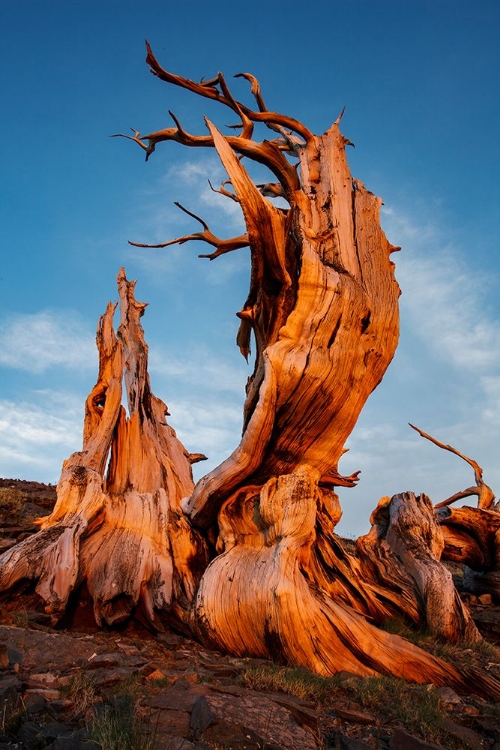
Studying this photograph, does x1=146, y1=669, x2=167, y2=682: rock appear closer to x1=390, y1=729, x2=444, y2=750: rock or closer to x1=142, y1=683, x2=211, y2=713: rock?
x1=142, y1=683, x2=211, y2=713: rock

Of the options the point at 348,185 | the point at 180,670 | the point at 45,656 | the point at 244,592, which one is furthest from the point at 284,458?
the point at 348,185

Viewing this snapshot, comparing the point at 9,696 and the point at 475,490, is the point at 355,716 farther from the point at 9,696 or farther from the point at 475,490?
the point at 475,490

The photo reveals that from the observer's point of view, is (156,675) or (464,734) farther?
(156,675)

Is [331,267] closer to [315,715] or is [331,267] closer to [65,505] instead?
[65,505]

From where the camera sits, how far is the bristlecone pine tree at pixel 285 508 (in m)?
4.77

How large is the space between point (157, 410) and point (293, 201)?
148 inches

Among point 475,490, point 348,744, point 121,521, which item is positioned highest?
point 475,490

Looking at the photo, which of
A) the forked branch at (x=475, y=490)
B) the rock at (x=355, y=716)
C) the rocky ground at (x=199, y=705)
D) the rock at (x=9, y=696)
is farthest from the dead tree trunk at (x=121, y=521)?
the forked branch at (x=475, y=490)

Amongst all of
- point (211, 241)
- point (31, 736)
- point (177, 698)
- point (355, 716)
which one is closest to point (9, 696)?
point (31, 736)

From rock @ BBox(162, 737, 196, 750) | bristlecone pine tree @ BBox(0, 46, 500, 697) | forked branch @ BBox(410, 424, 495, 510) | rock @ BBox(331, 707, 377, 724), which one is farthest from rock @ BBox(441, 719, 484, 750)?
forked branch @ BBox(410, 424, 495, 510)

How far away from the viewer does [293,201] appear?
7289mm

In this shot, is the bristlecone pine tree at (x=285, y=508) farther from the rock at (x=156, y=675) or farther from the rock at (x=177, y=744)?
the rock at (x=177, y=744)

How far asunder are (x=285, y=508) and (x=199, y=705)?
2520 mm

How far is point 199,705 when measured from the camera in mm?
2768
